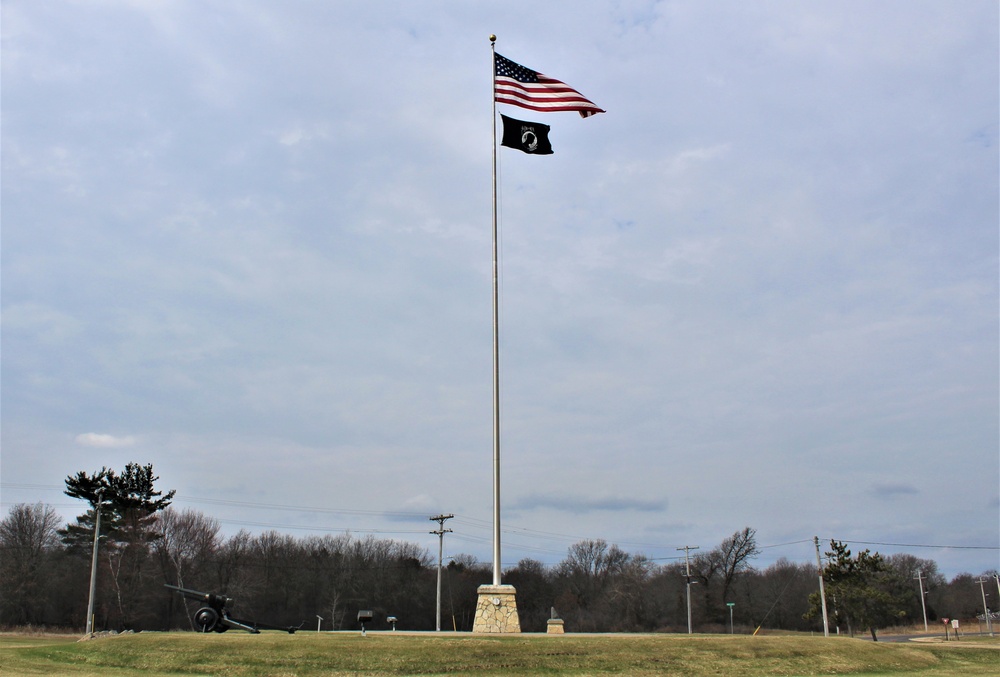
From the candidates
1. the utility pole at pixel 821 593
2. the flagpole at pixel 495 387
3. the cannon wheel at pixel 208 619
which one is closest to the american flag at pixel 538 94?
the flagpole at pixel 495 387

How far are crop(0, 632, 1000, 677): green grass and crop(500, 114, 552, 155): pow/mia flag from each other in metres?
15.3

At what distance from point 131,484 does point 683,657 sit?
163 feet

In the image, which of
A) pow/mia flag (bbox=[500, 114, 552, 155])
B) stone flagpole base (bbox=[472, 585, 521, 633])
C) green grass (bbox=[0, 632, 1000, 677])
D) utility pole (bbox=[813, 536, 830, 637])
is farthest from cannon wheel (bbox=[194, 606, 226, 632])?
utility pole (bbox=[813, 536, 830, 637])

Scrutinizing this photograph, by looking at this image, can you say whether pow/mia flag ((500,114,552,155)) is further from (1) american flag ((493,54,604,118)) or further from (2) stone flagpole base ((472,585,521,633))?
(2) stone flagpole base ((472,585,521,633))

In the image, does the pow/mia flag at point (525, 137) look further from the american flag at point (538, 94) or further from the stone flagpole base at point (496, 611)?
the stone flagpole base at point (496, 611)

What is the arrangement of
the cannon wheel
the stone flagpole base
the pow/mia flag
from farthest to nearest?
the pow/mia flag < the stone flagpole base < the cannon wheel

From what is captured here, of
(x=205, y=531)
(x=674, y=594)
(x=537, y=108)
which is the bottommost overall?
(x=674, y=594)

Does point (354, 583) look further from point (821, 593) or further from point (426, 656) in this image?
point (426, 656)

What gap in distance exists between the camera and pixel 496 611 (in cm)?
2284

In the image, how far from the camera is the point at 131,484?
57406 millimetres

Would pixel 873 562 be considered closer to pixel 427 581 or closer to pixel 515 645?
pixel 515 645

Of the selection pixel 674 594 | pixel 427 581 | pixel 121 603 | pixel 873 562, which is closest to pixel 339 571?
pixel 427 581

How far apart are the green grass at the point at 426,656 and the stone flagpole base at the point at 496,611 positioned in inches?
43.9

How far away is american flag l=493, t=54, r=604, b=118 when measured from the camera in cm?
2452
